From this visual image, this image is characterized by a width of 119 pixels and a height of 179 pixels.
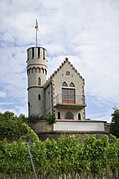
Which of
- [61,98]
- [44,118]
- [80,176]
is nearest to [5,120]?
[44,118]

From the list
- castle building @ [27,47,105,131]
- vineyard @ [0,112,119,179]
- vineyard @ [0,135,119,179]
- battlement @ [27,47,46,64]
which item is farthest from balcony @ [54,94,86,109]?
vineyard @ [0,135,119,179]

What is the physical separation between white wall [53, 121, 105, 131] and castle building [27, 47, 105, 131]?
333 cm

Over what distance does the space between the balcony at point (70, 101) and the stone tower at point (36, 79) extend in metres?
3.53

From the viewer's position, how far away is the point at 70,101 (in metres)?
49.2

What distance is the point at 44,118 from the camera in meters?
44.6

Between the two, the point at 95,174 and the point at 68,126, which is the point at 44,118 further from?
the point at 95,174

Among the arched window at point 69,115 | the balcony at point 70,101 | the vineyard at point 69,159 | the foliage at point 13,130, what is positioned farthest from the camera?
the arched window at point 69,115

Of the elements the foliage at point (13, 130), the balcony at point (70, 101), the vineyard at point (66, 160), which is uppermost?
the balcony at point (70, 101)

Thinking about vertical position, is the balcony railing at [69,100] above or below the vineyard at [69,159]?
above

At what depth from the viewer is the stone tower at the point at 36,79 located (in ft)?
168

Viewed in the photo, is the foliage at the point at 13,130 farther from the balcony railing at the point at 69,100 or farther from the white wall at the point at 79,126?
the balcony railing at the point at 69,100

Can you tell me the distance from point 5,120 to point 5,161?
408 inches

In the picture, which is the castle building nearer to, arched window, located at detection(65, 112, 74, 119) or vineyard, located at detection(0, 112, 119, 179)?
arched window, located at detection(65, 112, 74, 119)

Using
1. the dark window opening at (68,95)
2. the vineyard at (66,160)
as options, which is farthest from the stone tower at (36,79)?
the vineyard at (66,160)
